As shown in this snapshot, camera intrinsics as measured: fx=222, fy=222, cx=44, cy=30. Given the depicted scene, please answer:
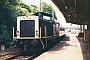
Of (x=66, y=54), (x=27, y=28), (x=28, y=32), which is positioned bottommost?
(x=66, y=54)

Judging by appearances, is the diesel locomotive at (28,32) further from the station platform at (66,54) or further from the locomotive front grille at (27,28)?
the station platform at (66,54)

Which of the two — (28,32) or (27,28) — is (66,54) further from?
(27,28)

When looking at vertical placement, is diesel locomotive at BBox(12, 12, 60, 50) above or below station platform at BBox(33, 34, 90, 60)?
above

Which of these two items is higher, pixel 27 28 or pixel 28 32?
pixel 27 28

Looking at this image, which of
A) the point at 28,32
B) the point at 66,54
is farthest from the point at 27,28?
the point at 66,54

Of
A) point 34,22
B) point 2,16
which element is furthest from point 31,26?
point 2,16

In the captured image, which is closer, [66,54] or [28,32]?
[66,54]

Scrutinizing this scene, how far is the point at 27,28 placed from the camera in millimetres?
19109

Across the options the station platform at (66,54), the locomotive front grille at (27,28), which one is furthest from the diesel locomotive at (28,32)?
the station platform at (66,54)

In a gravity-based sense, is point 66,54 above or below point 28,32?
below

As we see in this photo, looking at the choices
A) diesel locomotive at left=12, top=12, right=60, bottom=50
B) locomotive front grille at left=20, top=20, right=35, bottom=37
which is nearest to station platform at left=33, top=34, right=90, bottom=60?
diesel locomotive at left=12, top=12, right=60, bottom=50

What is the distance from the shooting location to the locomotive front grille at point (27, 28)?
1895 centimetres

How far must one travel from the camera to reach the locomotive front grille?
19.0m

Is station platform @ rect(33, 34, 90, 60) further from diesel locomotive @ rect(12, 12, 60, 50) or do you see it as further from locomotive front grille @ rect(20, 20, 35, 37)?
locomotive front grille @ rect(20, 20, 35, 37)
